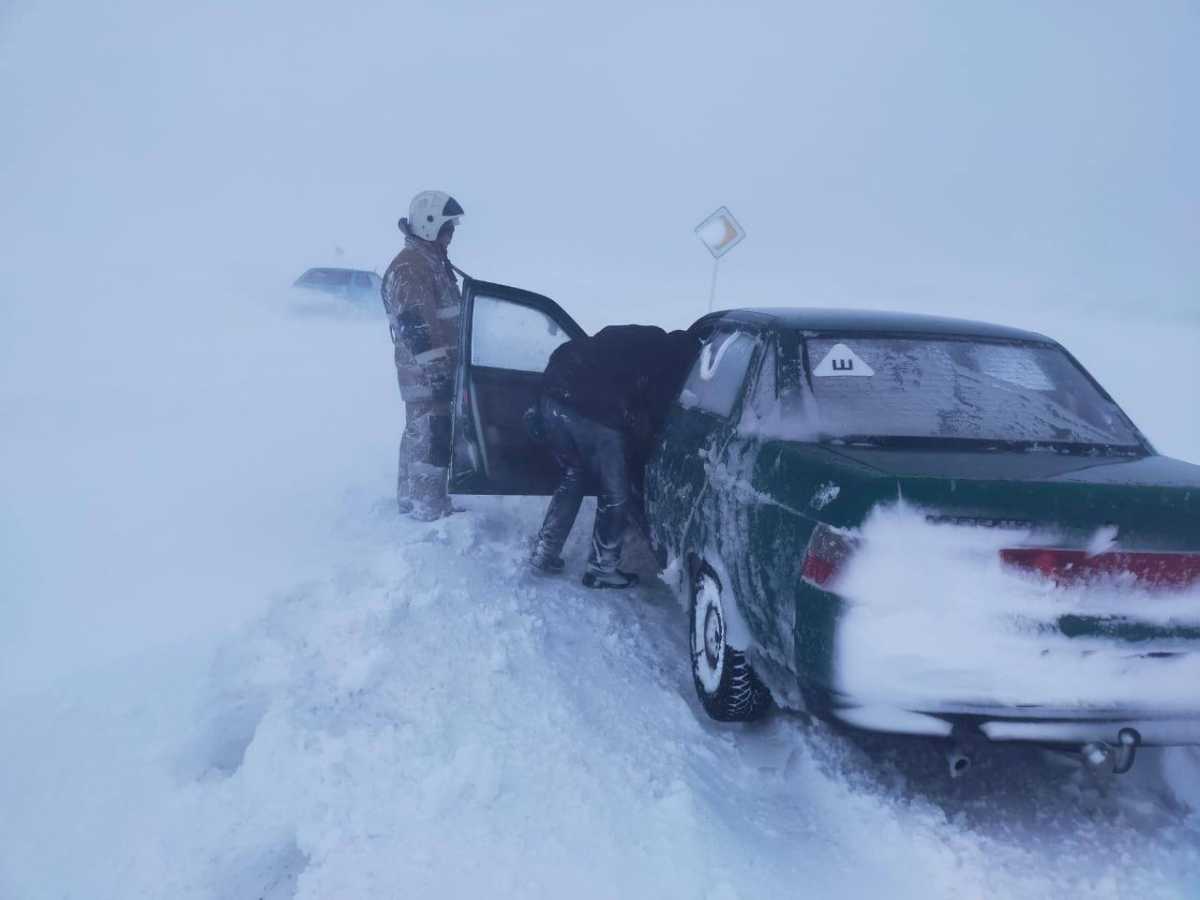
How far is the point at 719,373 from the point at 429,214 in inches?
103

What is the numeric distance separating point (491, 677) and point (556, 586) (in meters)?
1.16

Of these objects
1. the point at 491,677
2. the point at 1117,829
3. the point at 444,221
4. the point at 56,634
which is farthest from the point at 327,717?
the point at 444,221

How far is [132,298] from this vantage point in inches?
728

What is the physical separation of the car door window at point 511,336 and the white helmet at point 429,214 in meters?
0.94

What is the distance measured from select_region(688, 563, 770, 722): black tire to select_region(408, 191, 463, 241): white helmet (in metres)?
3.12

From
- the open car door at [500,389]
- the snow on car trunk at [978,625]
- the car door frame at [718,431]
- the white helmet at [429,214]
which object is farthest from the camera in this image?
the white helmet at [429,214]

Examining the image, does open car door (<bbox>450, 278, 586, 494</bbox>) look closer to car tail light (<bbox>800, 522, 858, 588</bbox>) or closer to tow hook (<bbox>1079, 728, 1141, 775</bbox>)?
A: car tail light (<bbox>800, 522, 858, 588</bbox>)

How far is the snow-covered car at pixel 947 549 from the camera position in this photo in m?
2.37

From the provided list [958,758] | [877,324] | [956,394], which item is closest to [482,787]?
[958,758]

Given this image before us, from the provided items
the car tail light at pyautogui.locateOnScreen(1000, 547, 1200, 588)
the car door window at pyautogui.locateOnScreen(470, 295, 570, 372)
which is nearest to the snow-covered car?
the car tail light at pyautogui.locateOnScreen(1000, 547, 1200, 588)

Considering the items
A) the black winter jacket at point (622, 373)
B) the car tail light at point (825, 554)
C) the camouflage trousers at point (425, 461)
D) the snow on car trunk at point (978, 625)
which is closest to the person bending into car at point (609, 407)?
the black winter jacket at point (622, 373)

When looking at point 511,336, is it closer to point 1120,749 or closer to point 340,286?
point 1120,749

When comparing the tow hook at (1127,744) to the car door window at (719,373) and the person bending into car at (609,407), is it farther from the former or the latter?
the person bending into car at (609,407)

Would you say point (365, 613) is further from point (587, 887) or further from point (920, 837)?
point (920, 837)
